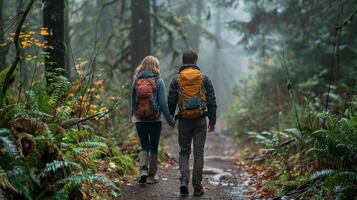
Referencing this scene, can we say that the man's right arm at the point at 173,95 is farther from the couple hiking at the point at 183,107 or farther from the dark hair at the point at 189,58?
the dark hair at the point at 189,58

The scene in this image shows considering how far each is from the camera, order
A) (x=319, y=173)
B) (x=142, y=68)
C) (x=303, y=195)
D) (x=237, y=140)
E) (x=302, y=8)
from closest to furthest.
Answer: (x=319, y=173), (x=303, y=195), (x=142, y=68), (x=302, y=8), (x=237, y=140)

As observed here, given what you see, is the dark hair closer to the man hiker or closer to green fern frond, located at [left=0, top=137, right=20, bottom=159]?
the man hiker

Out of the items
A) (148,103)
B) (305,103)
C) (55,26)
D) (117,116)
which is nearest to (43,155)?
(148,103)

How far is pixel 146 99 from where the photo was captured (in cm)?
789

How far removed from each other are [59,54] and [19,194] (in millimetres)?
4164

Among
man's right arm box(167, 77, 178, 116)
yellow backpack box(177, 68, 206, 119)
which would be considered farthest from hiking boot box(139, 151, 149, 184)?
yellow backpack box(177, 68, 206, 119)

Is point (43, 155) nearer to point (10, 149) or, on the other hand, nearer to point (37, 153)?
point (37, 153)

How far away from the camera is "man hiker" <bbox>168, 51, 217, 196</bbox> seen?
750cm

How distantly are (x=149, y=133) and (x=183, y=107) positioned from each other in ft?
3.84

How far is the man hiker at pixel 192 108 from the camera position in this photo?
750 centimetres

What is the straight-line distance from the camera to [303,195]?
676 cm

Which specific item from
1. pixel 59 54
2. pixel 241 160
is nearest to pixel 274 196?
pixel 59 54

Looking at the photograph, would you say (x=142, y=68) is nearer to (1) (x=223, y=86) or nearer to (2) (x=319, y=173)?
(2) (x=319, y=173)

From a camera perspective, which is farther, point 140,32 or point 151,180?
point 140,32
